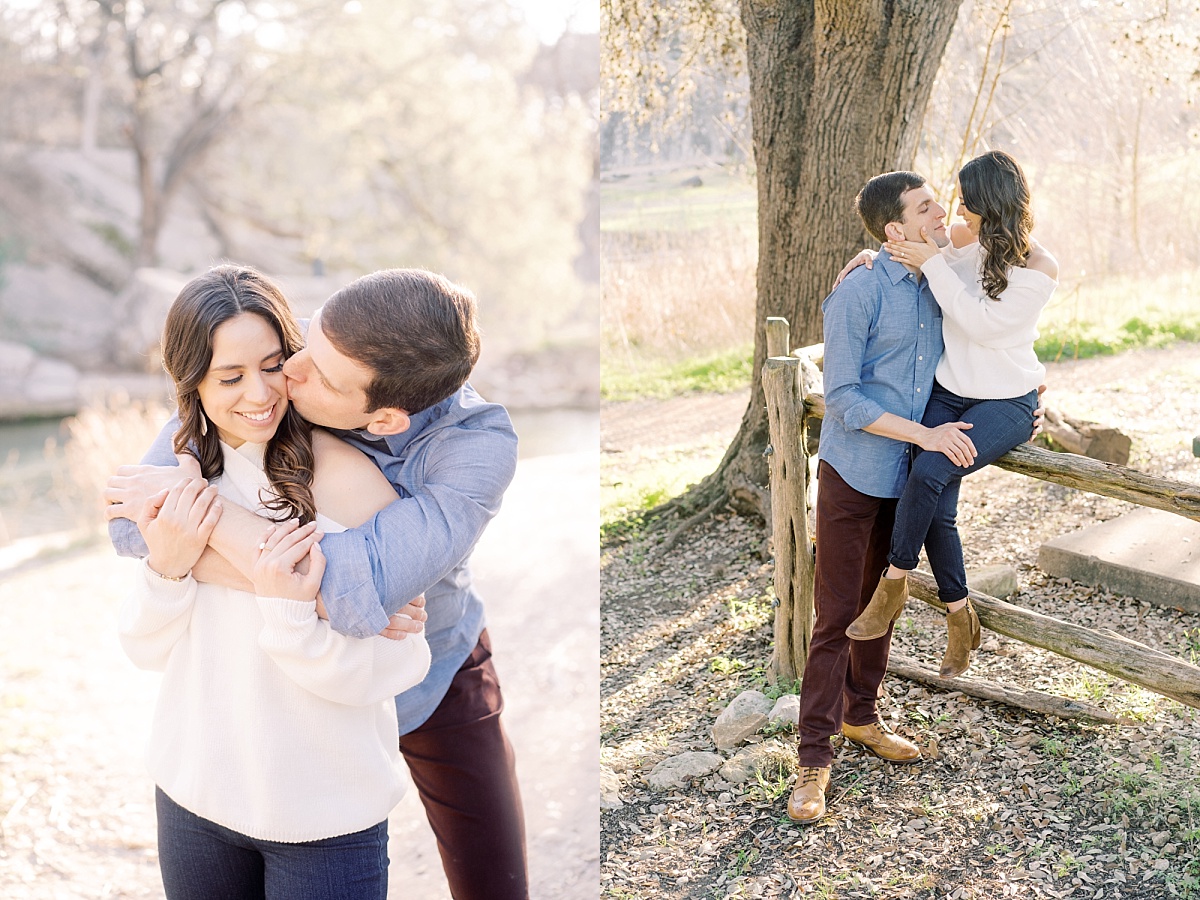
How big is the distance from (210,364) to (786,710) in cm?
254

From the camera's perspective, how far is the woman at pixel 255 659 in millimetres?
1582

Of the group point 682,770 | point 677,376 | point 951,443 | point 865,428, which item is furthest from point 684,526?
point 677,376

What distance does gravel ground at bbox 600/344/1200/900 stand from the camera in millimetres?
2854

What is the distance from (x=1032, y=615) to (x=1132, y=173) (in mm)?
7900

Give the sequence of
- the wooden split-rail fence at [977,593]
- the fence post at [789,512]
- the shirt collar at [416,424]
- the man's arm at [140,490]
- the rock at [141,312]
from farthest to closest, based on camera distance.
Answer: the rock at [141,312] < the fence post at [789,512] < the wooden split-rail fence at [977,593] < the shirt collar at [416,424] < the man's arm at [140,490]

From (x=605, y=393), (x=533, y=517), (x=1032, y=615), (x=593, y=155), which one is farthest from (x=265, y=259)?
(x=1032, y=615)

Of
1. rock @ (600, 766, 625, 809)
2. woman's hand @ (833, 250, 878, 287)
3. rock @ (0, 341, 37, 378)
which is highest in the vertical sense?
woman's hand @ (833, 250, 878, 287)

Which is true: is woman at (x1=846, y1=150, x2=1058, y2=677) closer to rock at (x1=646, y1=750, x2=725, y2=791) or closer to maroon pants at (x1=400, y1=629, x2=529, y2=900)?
rock at (x1=646, y1=750, x2=725, y2=791)

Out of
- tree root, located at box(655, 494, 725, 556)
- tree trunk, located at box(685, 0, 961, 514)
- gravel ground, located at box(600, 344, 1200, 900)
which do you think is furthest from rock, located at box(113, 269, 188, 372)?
gravel ground, located at box(600, 344, 1200, 900)

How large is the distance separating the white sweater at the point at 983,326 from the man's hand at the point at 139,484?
1806 mm

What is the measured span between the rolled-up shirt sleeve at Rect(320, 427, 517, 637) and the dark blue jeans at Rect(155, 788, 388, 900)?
40cm

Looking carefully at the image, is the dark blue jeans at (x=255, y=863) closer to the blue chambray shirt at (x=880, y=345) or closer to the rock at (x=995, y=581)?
the blue chambray shirt at (x=880, y=345)

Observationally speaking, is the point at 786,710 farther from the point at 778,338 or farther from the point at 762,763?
the point at 778,338

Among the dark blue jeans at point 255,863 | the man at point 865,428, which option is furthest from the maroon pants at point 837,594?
the dark blue jeans at point 255,863
